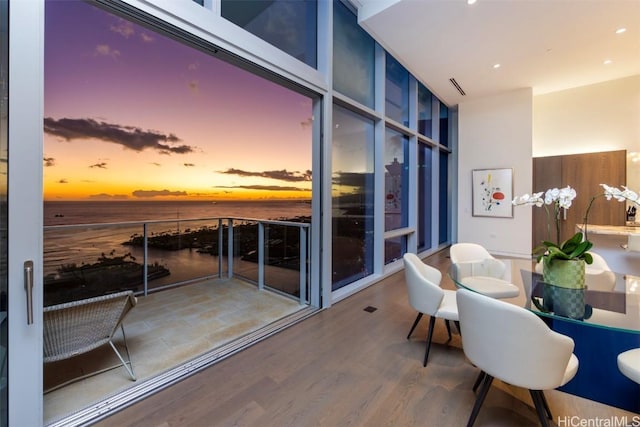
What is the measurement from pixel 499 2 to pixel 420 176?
3.57 metres

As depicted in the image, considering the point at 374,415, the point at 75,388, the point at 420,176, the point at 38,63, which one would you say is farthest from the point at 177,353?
the point at 420,176

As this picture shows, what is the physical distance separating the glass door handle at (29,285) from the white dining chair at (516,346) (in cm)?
238

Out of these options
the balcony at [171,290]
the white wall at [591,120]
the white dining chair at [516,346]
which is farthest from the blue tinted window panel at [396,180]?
the white wall at [591,120]

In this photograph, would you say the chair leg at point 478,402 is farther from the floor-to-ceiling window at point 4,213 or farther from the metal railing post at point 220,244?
the metal railing post at point 220,244

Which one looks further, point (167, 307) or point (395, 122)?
point (395, 122)

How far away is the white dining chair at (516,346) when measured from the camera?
1368 mm

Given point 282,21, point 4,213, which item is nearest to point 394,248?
point 282,21

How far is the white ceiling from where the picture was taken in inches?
142

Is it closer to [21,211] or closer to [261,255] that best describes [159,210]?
[261,255]

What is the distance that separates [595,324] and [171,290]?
4622mm

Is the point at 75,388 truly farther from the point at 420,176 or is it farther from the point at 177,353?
the point at 420,176

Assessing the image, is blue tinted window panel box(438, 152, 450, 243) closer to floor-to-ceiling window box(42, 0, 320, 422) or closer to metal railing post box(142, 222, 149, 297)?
floor-to-ceiling window box(42, 0, 320, 422)

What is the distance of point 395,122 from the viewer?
16.8 feet

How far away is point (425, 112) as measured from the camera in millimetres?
6789
